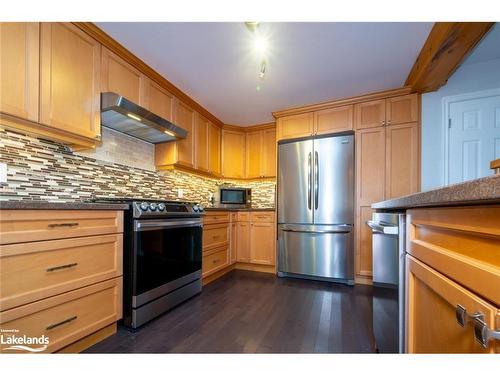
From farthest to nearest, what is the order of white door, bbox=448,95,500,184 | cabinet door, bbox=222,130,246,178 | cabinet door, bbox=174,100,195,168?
1. cabinet door, bbox=222,130,246,178
2. cabinet door, bbox=174,100,195,168
3. white door, bbox=448,95,500,184

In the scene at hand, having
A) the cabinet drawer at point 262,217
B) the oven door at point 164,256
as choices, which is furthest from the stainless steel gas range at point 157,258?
the cabinet drawer at point 262,217

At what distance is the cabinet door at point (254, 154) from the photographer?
12.7 ft

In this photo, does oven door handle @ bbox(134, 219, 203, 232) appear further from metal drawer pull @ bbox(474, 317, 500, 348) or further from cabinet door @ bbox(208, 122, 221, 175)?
metal drawer pull @ bbox(474, 317, 500, 348)

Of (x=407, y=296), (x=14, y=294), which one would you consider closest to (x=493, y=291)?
(x=407, y=296)

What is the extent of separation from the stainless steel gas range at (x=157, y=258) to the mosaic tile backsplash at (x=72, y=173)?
0.38 meters

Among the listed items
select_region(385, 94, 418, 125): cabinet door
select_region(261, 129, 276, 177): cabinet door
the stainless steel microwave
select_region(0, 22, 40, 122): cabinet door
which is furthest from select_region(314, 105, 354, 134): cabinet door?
select_region(0, 22, 40, 122): cabinet door

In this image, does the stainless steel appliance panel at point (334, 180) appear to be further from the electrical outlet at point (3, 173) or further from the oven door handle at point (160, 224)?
the electrical outlet at point (3, 173)

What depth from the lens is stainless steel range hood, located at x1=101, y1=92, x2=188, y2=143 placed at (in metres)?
1.81

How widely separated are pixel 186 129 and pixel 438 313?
2863mm

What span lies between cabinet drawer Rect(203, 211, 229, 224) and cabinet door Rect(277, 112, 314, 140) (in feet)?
4.51

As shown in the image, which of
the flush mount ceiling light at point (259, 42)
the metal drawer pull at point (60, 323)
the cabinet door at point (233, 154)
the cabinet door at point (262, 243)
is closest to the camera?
the metal drawer pull at point (60, 323)

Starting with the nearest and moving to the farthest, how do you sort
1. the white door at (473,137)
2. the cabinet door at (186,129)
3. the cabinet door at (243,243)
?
the white door at (473,137), the cabinet door at (186,129), the cabinet door at (243,243)
